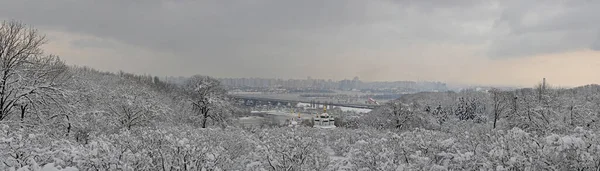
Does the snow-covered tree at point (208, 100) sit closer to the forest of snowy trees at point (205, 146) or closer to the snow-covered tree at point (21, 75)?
the forest of snowy trees at point (205, 146)

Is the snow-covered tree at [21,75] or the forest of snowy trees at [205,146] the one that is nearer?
the forest of snowy trees at [205,146]

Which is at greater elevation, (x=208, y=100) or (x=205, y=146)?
(x=205, y=146)

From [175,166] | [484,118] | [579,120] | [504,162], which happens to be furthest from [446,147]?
[484,118]

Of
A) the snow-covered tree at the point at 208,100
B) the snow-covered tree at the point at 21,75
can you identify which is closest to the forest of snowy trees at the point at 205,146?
the snow-covered tree at the point at 21,75

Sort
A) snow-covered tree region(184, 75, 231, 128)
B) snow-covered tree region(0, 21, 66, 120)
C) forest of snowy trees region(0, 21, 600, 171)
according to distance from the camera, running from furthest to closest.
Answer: snow-covered tree region(184, 75, 231, 128)
snow-covered tree region(0, 21, 66, 120)
forest of snowy trees region(0, 21, 600, 171)

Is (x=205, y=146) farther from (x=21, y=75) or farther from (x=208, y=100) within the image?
(x=208, y=100)

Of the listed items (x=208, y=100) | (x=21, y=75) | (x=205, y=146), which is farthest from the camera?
(x=208, y=100)

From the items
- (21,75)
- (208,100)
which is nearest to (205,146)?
(21,75)

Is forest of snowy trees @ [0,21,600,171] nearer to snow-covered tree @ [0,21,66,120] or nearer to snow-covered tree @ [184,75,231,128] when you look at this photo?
snow-covered tree @ [0,21,66,120]

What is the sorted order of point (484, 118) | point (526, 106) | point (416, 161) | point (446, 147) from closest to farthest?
point (416, 161) → point (446, 147) → point (526, 106) → point (484, 118)

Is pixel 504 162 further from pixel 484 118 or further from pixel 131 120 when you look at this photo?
pixel 484 118

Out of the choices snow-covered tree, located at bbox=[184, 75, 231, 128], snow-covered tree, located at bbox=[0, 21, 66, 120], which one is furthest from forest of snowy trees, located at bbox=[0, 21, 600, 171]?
snow-covered tree, located at bbox=[184, 75, 231, 128]
